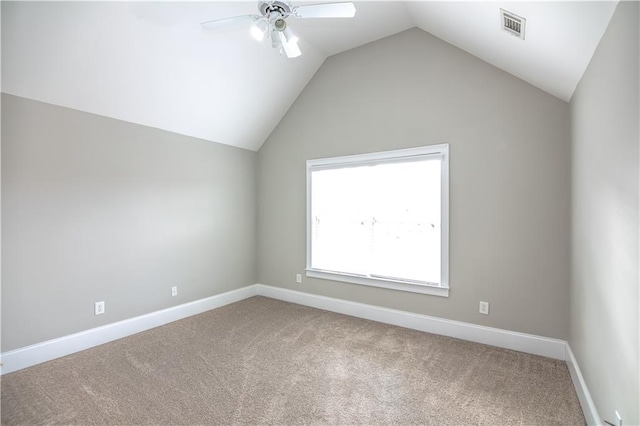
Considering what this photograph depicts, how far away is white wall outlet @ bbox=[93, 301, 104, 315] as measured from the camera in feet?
10.0

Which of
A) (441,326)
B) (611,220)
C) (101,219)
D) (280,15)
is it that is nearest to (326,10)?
(280,15)

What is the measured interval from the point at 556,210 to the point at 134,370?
395 cm

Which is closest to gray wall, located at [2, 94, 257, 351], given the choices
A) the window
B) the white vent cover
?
the window

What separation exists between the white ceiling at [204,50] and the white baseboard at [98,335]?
220 cm

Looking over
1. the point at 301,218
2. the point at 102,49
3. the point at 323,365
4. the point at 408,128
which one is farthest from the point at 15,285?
the point at 408,128

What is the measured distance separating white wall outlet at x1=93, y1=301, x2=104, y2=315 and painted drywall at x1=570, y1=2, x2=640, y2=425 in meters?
4.00

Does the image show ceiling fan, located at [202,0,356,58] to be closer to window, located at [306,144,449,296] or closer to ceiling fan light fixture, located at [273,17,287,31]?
ceiling fan light fixture, located at [273,17,287,31]

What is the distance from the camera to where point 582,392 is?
2062 millimetres

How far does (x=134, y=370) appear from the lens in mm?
2555

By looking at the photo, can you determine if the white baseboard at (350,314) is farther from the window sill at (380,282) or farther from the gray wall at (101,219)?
the window sill at (380,282)

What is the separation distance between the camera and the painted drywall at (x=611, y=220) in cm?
129

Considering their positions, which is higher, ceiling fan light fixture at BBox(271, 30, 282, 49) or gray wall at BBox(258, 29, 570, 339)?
ceiling fan light fixture at BBox(271, 30, 282, 49)

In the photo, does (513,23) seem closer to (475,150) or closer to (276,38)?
(475,150)

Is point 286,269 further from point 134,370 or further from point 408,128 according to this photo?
point 408,128
